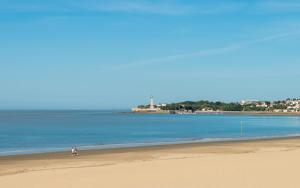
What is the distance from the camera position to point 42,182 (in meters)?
15.9

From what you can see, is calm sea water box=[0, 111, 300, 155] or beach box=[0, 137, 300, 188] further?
calm sea water box=[0, 111, 300, 155]

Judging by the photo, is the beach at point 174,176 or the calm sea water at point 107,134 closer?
the beach at point 174,176

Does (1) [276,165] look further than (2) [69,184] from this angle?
Yes

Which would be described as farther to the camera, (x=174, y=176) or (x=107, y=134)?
(x=107, y=134)

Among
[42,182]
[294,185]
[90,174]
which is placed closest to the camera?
[294,185]

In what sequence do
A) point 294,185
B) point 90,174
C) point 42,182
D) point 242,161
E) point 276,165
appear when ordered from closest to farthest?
1. point 294,185
2. point 42,182
3. point 90,174
4. point 276,165
5. point 242,161

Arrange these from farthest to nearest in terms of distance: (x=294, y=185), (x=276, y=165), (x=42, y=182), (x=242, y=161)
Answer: (x=242, y=161), (x=276, y=165), (x=42, y=182), (x=294, y=185)

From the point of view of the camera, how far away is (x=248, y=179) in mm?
16094

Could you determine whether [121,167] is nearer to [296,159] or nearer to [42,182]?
[42,182]

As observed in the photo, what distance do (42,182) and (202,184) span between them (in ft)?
15.5

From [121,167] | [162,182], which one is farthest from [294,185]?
[121,167]

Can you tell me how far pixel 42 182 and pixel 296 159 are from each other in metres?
11.2

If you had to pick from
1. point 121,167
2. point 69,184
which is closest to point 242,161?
point 121,167

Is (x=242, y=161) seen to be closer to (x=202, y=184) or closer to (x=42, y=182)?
(x=202, y=184)
